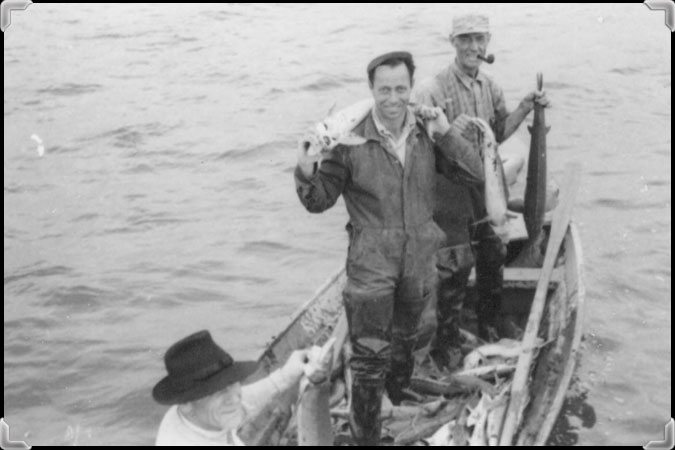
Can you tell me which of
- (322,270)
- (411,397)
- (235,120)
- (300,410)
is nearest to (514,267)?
(411,397)

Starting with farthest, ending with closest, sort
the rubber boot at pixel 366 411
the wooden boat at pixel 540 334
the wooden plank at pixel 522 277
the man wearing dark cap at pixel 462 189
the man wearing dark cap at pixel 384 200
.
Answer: the wooden plank at pixel 522 277, the man wearing dark cap at pixel 462 189, the wooden boat at pixel 540 334, the rubber boot at pixel 366 411, the man wearing dark cap at pixel 384 200

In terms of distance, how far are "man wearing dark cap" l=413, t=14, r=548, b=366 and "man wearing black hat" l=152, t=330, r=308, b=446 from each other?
102 inches

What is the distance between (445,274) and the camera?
627 cm

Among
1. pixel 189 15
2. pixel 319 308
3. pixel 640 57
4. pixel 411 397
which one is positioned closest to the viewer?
pixel 411 397

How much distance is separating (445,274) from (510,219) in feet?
7.32

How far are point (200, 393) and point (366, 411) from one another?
181 cm

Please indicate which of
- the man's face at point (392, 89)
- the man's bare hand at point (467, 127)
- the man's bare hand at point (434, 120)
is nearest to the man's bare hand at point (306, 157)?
the man's face at point (392, 89)

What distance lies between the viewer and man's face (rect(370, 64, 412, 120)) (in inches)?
193

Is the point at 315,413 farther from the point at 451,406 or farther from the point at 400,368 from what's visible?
the point at 451,406

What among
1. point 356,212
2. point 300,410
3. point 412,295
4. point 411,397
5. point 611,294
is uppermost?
point 356,212

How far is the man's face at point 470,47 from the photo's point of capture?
6.30m

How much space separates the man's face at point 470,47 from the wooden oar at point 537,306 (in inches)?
73.7

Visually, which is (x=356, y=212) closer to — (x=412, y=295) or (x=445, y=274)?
(x=412, y=295)

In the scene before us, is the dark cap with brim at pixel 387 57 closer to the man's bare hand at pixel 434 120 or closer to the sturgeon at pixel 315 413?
the man's bare hand at pixel 434 120
